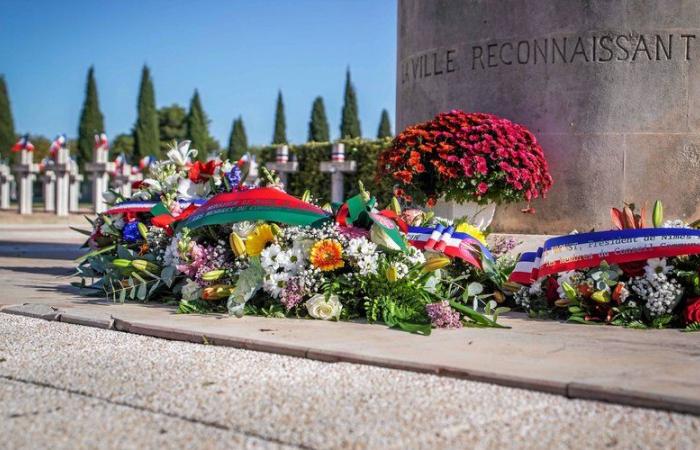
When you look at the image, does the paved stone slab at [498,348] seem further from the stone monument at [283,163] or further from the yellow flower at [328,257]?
the stone monument at [283,163]

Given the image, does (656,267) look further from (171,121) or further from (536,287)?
(171,121)

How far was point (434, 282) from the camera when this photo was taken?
594 cm

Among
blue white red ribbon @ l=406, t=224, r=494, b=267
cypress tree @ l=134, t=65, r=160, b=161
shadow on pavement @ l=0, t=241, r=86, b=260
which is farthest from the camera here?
cypress tree @ l=134, t=65, r=160, b=161

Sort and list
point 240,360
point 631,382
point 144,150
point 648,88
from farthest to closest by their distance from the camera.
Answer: point 144,150 → point 648,88 → point 240,360 → point 631,382

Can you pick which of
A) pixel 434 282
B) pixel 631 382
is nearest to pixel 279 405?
pixel 631 382

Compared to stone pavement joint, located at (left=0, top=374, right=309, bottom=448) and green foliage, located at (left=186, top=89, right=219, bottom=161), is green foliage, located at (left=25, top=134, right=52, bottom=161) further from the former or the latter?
stone pavement joint, located at (left=0, top=374, right=309, bottom=448)

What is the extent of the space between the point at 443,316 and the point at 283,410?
7.17 ft

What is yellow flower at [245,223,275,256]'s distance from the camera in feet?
20.1

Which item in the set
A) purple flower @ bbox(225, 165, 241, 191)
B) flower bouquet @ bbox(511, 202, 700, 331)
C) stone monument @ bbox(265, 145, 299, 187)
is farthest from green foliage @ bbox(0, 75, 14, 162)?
flower bouquet @ bbox(511, 202, 700, 331)

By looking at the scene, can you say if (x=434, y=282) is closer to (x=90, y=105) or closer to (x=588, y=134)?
(x=588, y=134)

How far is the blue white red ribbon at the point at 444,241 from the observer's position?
A: 6215mm

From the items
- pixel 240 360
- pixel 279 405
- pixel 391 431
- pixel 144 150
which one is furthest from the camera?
pixel 144 150

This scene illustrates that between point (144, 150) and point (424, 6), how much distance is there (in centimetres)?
5199

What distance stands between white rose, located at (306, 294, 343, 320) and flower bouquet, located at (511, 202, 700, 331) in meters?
1.45
